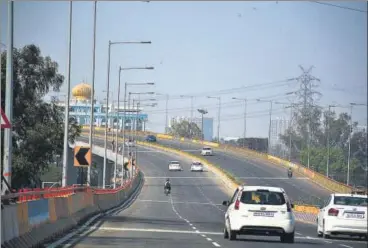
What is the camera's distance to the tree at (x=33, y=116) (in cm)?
5819

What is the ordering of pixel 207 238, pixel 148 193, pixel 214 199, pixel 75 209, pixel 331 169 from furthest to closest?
pixel 331 169 → pixel 148 193 → pixel 214 199 → pixel 75 209 → pixel 207 238

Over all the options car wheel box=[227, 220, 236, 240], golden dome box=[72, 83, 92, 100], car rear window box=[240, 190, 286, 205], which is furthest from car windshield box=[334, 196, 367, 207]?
golden dome box=[72, 83, 92, 100]

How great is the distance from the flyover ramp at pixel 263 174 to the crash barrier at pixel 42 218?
4552cm

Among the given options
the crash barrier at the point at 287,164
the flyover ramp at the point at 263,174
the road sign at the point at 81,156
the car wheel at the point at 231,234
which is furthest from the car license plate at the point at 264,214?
the flyover ramp at the point at 263,174

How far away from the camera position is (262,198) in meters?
25.9

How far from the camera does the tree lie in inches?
2291

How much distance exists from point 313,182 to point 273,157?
2938 centimetres

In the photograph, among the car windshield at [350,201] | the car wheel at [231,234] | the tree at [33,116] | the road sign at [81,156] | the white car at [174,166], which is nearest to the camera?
the car windshield at [350,201]

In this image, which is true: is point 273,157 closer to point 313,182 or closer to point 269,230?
point 313,182

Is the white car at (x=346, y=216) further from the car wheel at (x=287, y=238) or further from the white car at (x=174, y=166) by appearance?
the white car at (x=174, y=166)

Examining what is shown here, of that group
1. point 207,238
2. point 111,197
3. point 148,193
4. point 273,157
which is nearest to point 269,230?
point 207,238

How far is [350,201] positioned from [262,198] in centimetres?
249

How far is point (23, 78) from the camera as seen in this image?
59.6m

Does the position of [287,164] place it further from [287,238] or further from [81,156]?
[287,238]
